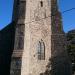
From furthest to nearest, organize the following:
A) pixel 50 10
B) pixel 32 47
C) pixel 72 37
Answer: pixel 72 37, pixel 50 10, pixel 32 47

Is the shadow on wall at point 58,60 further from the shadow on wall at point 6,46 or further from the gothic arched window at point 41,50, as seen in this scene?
the shadow on wall at point 6,46

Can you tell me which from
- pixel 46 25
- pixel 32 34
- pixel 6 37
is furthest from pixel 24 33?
pixel 6 37

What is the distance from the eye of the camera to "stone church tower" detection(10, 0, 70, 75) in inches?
920

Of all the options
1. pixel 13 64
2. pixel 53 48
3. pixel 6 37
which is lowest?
pixel 13 64

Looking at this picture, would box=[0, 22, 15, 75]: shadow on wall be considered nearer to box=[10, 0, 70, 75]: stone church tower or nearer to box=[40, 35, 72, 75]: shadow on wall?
box=[10, 0, 70, 75]: stone church tower

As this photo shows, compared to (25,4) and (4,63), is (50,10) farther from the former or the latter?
(4,63)

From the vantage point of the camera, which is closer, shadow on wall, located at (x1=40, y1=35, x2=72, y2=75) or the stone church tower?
the stone church tower

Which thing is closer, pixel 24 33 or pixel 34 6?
pixel 24 33

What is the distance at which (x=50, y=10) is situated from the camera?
84.9 feet

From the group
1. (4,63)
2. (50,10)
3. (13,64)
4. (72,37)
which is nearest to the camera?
(13,64)

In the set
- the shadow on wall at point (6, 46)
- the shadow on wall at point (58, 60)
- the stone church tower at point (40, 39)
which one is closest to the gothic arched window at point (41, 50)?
the stone church tower at point (40, 39)

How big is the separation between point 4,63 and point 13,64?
20.3 feet

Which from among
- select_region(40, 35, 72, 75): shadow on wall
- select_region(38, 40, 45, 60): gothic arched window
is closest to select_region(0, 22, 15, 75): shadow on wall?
select_region(38, 40, 45, 60): gothic arched window

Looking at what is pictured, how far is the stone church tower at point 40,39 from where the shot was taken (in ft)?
Result: 76.7
